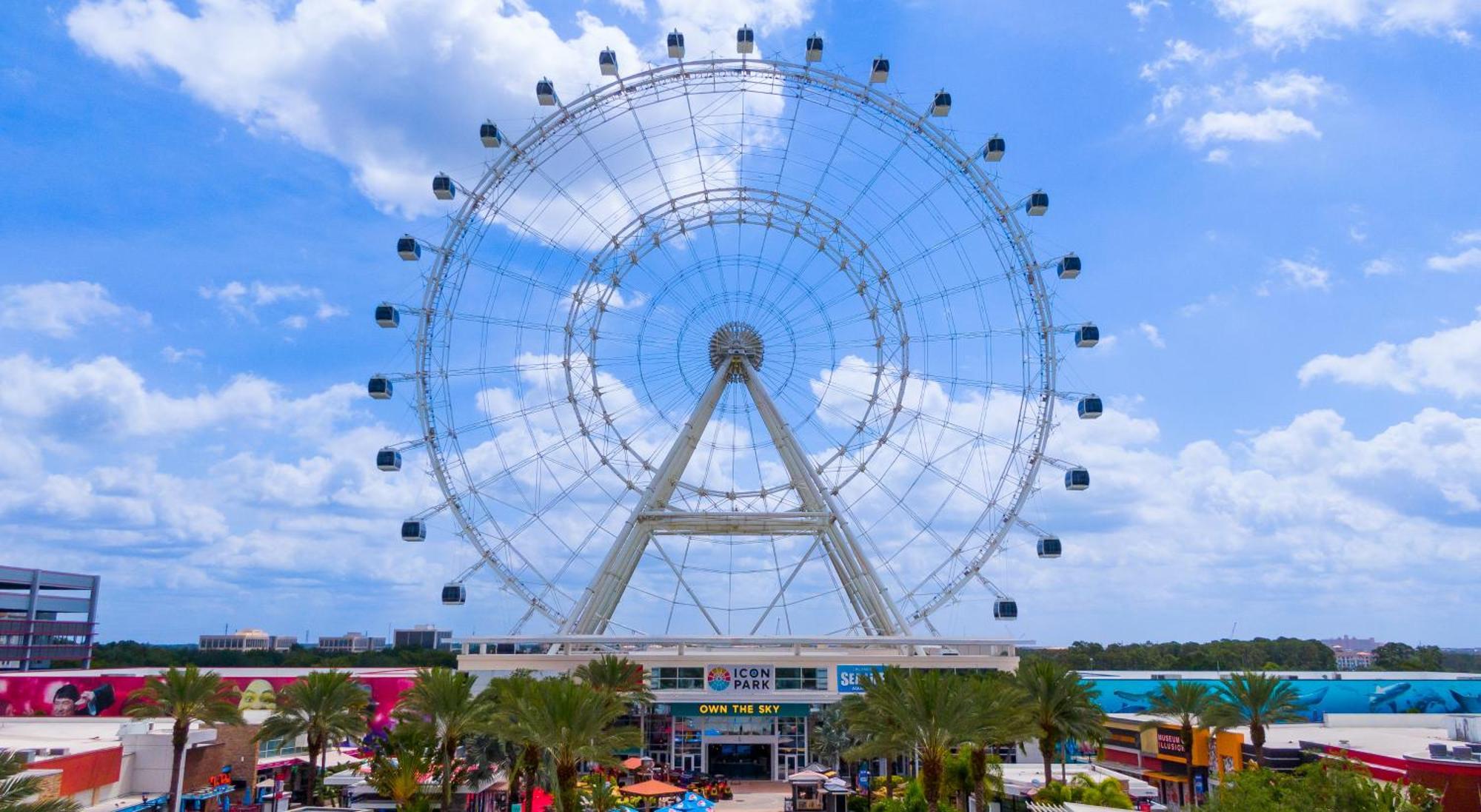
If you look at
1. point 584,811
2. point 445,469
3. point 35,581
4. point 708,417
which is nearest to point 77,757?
point 584,811

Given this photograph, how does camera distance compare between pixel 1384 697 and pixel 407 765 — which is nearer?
pixel 407 765

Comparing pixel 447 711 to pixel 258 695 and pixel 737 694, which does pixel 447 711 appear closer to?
pixel 737 694

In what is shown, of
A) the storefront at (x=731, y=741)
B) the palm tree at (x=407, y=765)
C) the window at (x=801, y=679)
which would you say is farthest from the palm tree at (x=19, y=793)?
the window at (x=801, y=679)

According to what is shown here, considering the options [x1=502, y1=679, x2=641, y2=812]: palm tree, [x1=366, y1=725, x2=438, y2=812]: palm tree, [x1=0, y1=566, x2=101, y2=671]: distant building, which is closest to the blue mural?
[x1=366, y1=725, x2=438, y2=812]: palm tree

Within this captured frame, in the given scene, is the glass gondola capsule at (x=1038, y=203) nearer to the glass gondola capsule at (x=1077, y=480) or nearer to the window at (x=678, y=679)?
the glass gondola capsule at (x=1077, y=480)

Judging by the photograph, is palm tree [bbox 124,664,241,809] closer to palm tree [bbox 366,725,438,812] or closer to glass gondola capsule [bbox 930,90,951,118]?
palm tree [bbox 366,725,438,812]

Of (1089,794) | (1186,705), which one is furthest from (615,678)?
(1186,705)

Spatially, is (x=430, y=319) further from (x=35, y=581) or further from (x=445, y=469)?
(x=35, y=581)
